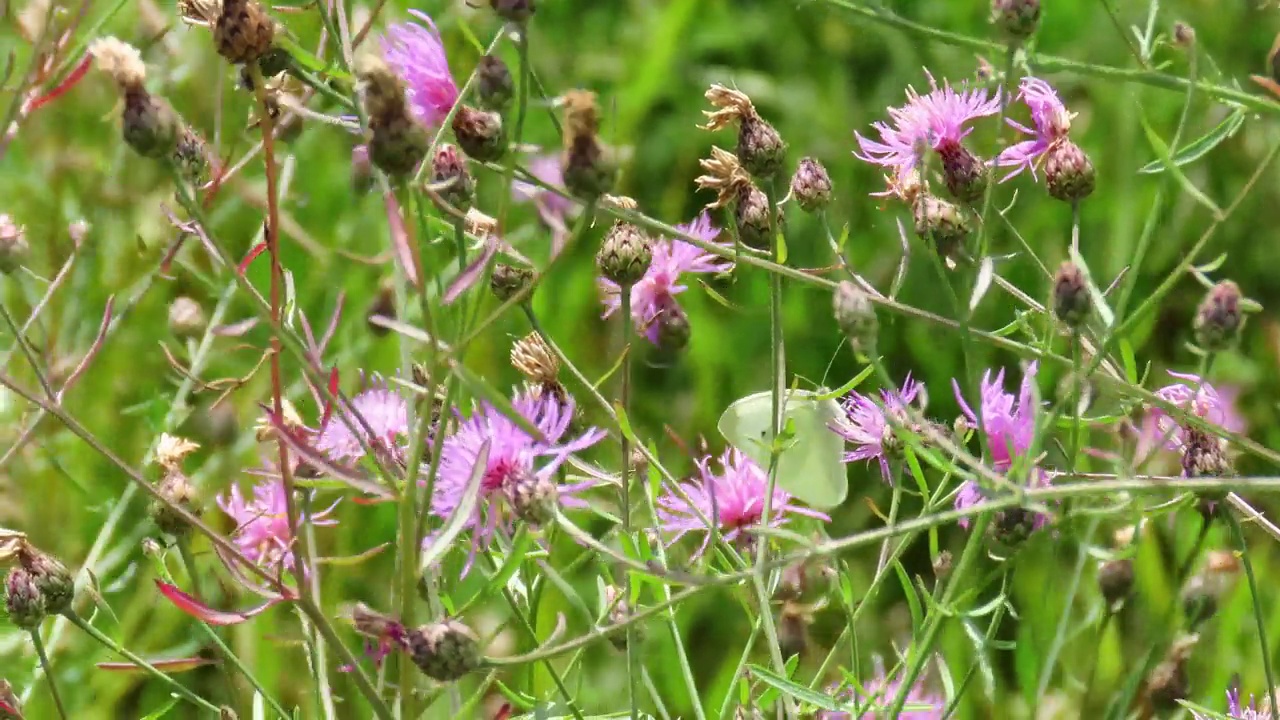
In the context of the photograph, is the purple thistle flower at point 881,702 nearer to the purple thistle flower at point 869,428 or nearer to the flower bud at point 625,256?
the purple thistle flower at point 869,428

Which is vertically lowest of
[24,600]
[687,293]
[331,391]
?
[687,293]

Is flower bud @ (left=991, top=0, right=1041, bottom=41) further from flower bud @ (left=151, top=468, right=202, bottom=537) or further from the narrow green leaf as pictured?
flower bud @ (left=151, top=468, right=202, bottom=537)

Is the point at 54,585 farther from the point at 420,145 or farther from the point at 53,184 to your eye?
the point at 53,184

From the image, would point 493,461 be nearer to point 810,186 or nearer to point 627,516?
point 627,516

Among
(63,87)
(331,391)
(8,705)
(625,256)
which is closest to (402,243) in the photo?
(331,391)

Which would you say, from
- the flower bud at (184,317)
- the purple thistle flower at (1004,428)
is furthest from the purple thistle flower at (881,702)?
the flower bud at (184,317)

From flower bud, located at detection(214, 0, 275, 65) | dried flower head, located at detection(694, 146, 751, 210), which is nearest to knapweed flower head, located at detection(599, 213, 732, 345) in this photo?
dried flower head, located at detection(694, 146, 751, 210)
